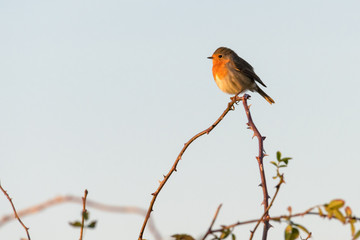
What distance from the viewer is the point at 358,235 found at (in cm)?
162

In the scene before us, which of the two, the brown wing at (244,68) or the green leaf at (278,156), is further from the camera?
the brown wing at (244,68)

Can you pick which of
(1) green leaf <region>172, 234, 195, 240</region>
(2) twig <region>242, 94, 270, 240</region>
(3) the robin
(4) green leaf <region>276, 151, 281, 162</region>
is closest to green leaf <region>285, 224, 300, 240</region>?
(2) twig <region>242, 94, 270, 240</region>

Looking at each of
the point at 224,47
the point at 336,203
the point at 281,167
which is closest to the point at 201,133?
the point at 281,167

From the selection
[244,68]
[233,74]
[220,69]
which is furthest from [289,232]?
[244,68]

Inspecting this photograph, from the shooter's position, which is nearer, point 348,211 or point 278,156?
point 348,211

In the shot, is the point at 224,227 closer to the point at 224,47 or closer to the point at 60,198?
the point at 60,198

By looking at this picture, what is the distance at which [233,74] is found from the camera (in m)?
10.8

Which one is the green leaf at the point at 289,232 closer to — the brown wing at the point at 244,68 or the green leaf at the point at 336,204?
the green leaf at the point at 336,204

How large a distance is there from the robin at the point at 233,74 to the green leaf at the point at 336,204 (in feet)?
29.7

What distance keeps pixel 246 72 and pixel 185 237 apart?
957cm

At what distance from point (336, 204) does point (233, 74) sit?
30.3ft

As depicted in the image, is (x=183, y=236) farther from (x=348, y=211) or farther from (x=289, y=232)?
(x=348, y=211)

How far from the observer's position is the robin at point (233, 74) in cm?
1069

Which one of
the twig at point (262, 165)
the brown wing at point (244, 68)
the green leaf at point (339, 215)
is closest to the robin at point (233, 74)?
the brown wing at point (244, 68)
